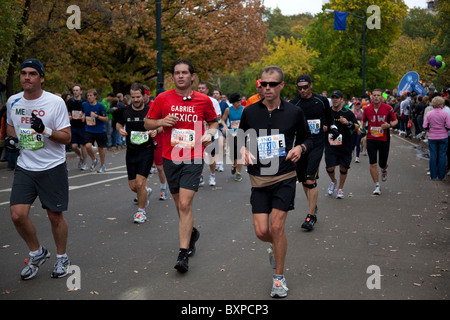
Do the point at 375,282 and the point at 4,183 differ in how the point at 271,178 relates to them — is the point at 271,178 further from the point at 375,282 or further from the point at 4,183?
the point at 4,183

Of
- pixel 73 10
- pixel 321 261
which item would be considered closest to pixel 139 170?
→ pixel 321 261

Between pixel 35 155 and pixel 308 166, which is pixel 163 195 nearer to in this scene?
pixel 308 166

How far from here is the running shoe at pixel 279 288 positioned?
4.76m

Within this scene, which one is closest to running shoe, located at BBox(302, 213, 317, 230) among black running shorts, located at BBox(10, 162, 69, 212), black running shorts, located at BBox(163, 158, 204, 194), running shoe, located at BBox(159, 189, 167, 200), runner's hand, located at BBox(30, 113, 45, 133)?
black running shorts, located at BBox(163, 158, 204, 194)

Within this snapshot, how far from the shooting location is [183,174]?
5988 mm

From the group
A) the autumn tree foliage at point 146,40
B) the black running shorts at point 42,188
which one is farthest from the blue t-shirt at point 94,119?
the black running shorts at point 42,188

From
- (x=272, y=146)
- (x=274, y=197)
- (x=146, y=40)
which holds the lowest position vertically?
(x=274, y=197)

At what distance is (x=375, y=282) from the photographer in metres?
5.19

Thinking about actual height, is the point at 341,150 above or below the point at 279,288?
above

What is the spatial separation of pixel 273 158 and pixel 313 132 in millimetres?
3210

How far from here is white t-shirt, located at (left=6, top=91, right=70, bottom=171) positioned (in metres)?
5.31

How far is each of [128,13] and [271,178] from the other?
2336cm

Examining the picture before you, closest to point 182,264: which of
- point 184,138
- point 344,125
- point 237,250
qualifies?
point 237,250

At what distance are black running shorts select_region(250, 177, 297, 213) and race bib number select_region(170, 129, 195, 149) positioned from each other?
121cm
